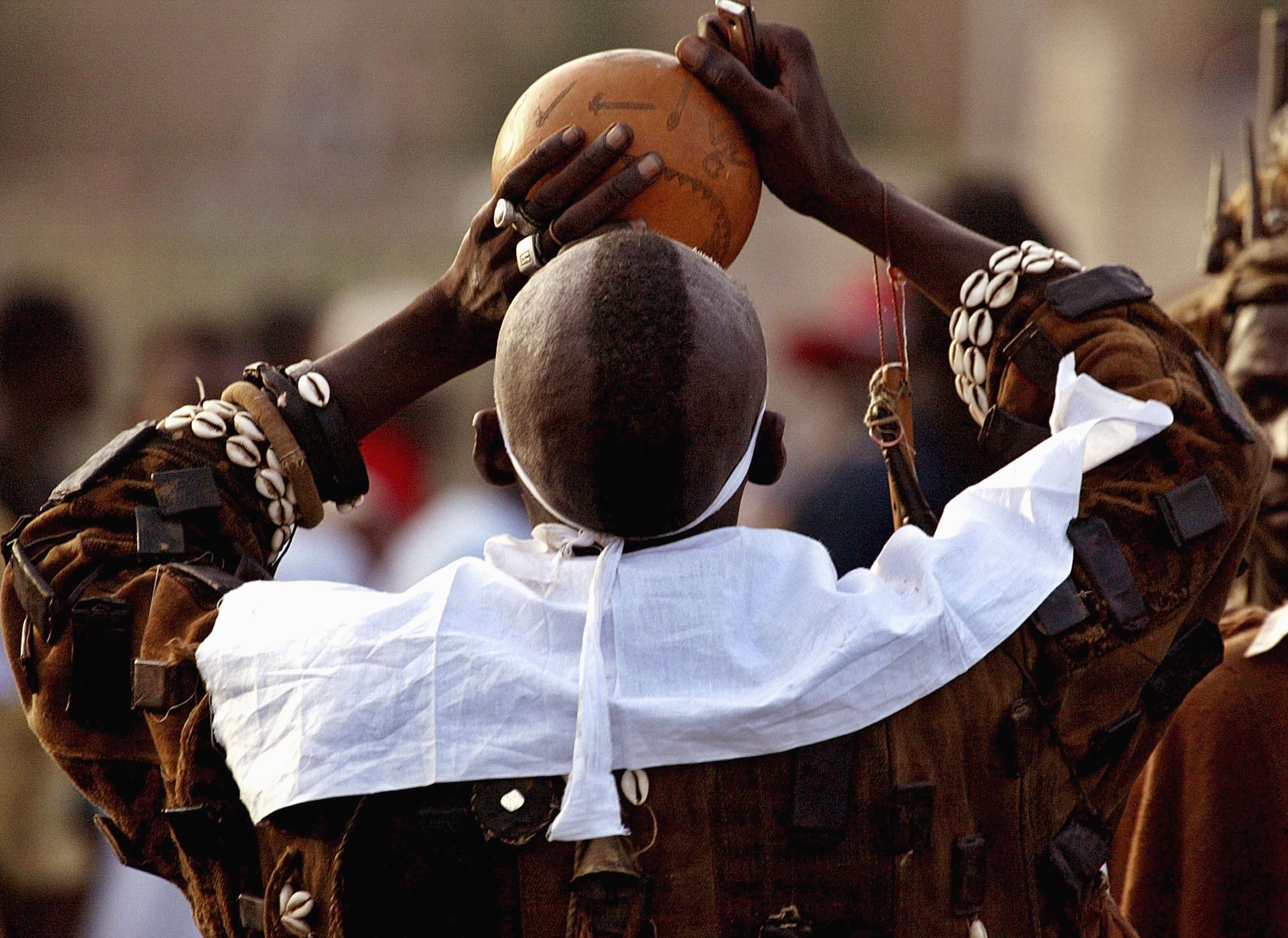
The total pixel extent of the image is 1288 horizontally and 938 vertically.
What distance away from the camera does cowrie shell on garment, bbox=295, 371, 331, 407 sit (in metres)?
2.39

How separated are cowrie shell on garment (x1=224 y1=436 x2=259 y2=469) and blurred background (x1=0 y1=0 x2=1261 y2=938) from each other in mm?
8028

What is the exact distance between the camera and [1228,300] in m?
3.67

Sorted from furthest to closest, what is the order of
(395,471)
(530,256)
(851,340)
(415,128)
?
(415,128) → (395,471) → (851,340) → (530,256)

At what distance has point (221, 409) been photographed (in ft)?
7.80

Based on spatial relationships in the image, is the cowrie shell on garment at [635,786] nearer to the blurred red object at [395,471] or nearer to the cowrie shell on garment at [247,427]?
the cowrie shell on garment at [247,427]

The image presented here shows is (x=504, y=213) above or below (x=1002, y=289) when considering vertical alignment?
above

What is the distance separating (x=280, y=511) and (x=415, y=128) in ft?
38.2

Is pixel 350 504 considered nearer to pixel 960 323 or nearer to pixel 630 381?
pixel 630 381

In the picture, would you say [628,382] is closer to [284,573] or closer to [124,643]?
[124,643]

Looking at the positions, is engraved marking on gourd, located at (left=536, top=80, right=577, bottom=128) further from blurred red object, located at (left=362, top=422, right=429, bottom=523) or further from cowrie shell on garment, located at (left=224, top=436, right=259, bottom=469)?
blurred red object, located at (left=362, top=422, right=429, bottom=523)

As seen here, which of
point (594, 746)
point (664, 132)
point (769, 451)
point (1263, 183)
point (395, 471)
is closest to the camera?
point (594, 746)

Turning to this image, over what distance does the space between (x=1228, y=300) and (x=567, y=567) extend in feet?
7.68

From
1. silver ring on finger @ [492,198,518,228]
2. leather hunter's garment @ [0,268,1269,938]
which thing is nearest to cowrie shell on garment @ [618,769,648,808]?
leather hunter's garment @ [0,268,1269,938]

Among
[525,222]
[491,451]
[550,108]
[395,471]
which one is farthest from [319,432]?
[395,471]
